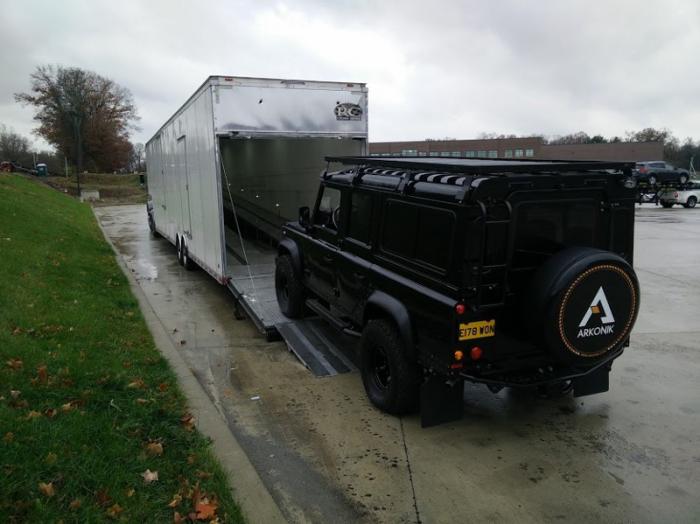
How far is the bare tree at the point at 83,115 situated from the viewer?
6025 cm

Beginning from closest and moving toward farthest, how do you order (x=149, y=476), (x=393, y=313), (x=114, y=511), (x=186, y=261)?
(x=114, y=511) → (x=149, y=476) → (x=393, y=313) → (x=186, y=261)

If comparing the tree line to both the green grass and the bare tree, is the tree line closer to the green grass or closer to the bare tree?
the bare tree

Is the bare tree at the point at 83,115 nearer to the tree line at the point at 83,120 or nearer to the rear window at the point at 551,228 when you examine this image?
the tree line at the point at 83,120

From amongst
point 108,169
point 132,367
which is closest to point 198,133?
point 132,367

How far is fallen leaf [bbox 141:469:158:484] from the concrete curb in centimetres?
47

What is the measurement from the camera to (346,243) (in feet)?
18.2

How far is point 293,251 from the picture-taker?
6.99 meters

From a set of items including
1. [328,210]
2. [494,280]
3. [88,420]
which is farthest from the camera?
[328,210]

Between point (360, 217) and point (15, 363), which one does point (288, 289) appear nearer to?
point (360, 217)

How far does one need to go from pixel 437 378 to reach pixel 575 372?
3.45 ft

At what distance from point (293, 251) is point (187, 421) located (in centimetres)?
308

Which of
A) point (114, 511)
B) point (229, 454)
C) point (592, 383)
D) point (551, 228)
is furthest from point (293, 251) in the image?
point (114, 511)

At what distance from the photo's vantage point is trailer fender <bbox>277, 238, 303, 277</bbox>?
6.86 metres

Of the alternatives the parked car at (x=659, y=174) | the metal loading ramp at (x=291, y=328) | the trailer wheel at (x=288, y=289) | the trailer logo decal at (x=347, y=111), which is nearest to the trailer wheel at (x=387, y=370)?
the metal loading ramp at (x=291, y=328)
